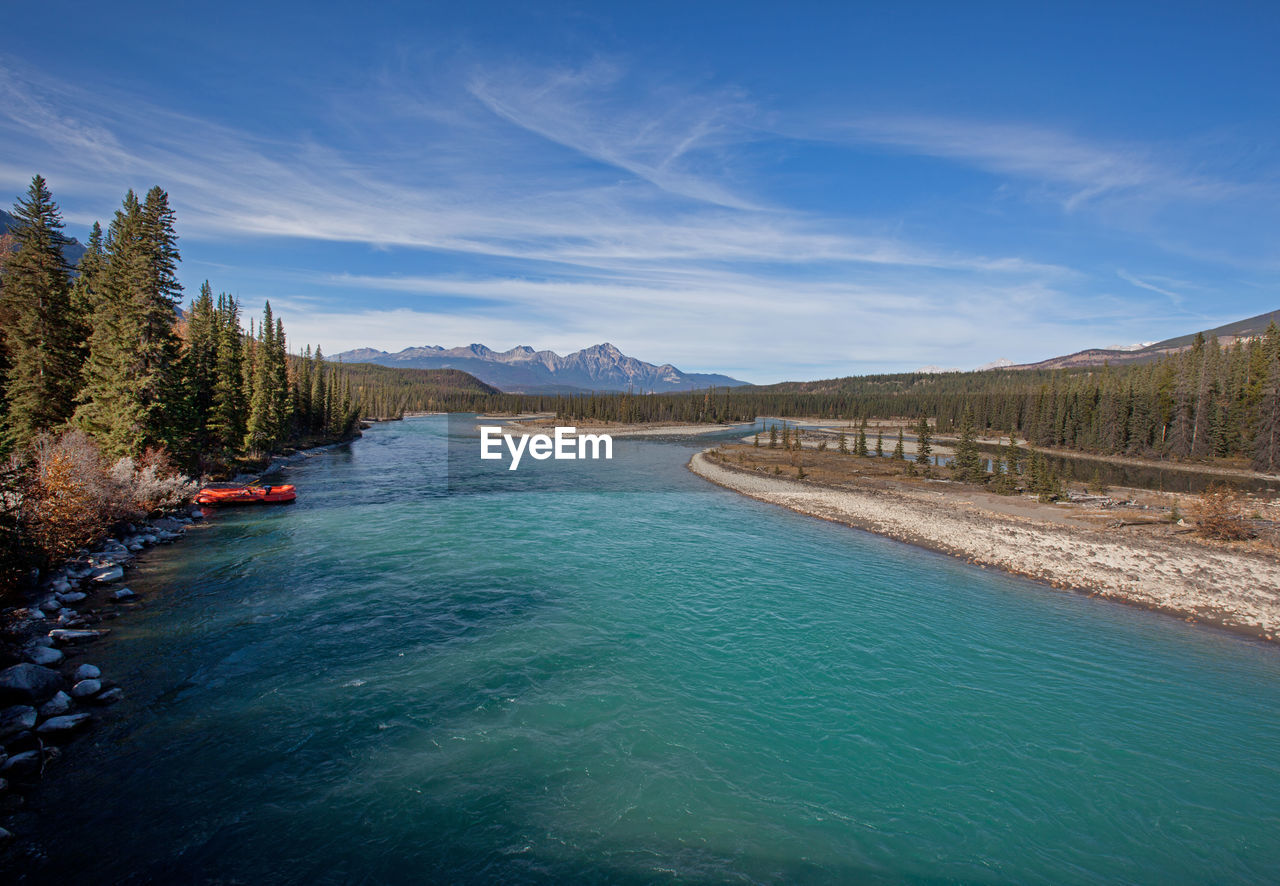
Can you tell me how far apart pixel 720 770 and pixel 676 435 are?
369 ft

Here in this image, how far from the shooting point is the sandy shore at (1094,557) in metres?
21.0

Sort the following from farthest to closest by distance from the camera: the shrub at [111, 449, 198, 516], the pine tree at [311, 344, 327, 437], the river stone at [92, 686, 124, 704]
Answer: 1. the pine tree at [311, 344, 327, 437]
2. the shrub at [111, 449, 198, 516]
3. the river stone at [92, 686, 124, 704]

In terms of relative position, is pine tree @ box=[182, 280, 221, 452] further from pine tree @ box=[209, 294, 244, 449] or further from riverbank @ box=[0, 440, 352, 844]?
riverbank @ box=[0, 440, 352, 844]

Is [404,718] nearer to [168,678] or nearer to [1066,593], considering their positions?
[168,678]

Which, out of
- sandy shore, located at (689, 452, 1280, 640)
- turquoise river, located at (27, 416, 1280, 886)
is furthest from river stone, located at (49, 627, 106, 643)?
sandy shore, located at (689, 452, 1280, 640)

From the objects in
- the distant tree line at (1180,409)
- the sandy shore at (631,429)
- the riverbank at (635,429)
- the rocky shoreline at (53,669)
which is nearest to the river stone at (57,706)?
the rocky shoreline at (53,669)

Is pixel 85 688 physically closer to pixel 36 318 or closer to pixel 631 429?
pixel 36 318

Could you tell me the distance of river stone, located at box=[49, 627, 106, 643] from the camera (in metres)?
13.8

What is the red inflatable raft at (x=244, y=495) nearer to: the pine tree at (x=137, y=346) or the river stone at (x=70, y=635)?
the pine tree at (x=137, y=346)

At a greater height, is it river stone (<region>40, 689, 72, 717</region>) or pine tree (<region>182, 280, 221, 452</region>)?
Result: pine tree (<region>182, 280, 221, 452</region>)

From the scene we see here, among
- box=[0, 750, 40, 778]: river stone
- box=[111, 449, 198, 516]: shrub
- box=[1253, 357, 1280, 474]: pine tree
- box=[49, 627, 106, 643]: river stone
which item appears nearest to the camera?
box=[0, 750, 40, 778]: river stone

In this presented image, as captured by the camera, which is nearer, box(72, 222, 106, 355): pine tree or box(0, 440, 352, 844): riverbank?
box(0, 440, 352, 844): riverbank

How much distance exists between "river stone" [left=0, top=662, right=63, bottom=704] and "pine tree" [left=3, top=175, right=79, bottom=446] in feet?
76.5

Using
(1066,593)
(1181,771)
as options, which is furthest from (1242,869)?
(1066,593)
